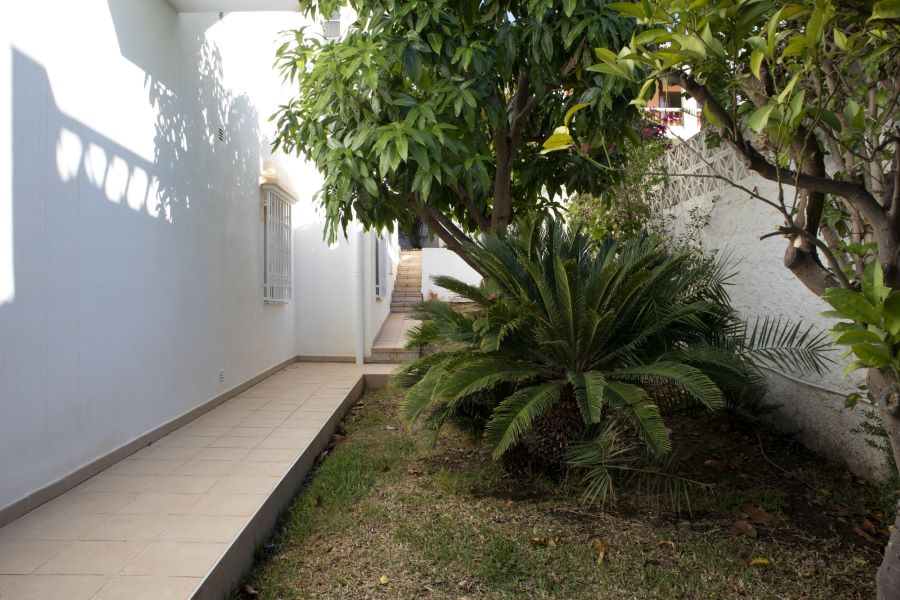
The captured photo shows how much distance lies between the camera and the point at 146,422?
16.4ft

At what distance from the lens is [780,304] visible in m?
4.97

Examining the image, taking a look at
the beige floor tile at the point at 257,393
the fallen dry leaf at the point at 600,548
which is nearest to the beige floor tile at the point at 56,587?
the fallen dry leaf at the point at 600,548

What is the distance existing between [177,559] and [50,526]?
929 millimetres

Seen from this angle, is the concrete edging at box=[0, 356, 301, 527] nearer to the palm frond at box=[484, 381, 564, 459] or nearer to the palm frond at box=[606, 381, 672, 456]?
the palm frond at box=[484, 381, 564, 459]

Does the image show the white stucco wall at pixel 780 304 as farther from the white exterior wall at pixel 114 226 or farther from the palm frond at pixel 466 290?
the white exterior wall at pixel 114 226

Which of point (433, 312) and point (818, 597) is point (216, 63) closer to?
point (433, 312)

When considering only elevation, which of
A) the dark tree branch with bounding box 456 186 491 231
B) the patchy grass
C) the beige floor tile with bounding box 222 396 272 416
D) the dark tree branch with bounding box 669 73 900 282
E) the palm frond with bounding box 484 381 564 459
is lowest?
the patchy grass

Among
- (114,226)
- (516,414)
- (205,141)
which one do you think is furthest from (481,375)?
(205,141)

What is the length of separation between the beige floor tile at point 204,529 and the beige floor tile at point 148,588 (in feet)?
1.32

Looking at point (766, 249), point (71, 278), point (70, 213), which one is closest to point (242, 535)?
point (71, 278)

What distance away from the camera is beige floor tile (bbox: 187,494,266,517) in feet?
11.8

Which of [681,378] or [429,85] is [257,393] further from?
[681,378]

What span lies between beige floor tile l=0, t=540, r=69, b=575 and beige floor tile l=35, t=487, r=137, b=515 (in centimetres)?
43

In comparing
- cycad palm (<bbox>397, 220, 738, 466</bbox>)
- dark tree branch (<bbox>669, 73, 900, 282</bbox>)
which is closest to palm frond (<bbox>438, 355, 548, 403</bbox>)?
cycad palm (<bbox>397, 220, 738, 466</bbox>)
